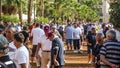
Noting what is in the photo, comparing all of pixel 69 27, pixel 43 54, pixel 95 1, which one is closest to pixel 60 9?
pixel 95 1

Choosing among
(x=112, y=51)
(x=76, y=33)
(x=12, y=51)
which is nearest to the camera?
(x=12, y=51)

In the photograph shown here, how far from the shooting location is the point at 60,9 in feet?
257

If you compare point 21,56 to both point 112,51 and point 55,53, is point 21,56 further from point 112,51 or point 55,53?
point 55,53

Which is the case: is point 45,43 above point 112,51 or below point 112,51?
below

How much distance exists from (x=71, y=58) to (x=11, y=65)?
1450cm

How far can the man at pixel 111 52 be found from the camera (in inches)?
341

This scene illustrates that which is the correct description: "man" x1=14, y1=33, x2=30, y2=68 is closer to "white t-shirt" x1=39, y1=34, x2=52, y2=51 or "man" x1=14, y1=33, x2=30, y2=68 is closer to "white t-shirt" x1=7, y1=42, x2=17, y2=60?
"white t-shirt" x1=7, y1=42, x2=17, y2=60

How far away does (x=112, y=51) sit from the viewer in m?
8.69

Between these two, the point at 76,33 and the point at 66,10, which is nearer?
the point at 76,33

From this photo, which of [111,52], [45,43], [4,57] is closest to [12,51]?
[111,52]

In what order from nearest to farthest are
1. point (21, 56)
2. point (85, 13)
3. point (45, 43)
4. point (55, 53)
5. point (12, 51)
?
1. point (21, 56)
2. point (12, 51)
3. point (55, 53)
4. point (45, 43)
5. point (85, 13)

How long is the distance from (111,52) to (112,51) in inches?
1.2

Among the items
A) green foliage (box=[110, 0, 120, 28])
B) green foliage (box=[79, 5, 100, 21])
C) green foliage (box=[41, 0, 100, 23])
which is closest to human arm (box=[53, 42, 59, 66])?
green foliage (box=[110, 0, 120, 28])

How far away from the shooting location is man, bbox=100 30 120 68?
867 centimetres
